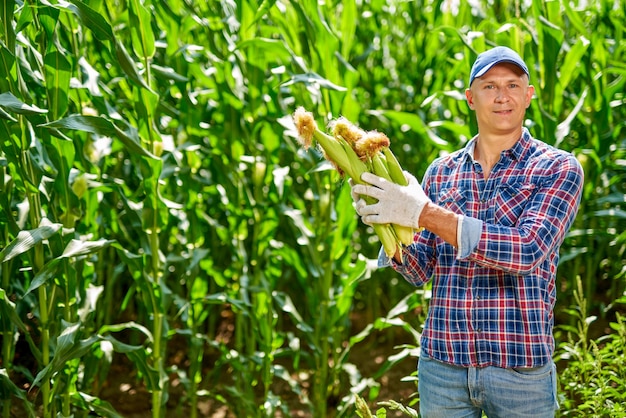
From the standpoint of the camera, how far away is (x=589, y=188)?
335cm

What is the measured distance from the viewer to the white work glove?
5.97 ft

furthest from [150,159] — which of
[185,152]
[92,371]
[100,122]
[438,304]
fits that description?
[438,304]

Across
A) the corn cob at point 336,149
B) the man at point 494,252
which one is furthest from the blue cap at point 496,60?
the corn cob at point 336,149

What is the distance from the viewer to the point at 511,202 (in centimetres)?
195

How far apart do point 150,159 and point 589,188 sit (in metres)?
1.97

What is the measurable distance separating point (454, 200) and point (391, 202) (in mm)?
302

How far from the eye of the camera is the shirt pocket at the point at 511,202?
1.94 metres

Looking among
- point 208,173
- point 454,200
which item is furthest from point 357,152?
point 208,173

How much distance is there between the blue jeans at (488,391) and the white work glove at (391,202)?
44 centimetres

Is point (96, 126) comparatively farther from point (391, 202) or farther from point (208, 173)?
point (208, 173)

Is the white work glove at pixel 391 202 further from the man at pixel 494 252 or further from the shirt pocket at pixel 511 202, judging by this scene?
the shirt pocket at pixel 511 202

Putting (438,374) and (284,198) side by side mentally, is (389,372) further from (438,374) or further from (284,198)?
(438,374)

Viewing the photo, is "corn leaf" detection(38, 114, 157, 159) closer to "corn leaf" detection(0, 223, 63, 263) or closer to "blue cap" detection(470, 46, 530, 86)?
"corn leaf" detection(0, 223, 63, 263)

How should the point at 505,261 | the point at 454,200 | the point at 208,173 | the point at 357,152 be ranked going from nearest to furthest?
the point at 505,261
the point at 357,152
the point at 454,200
the point at 208,173
